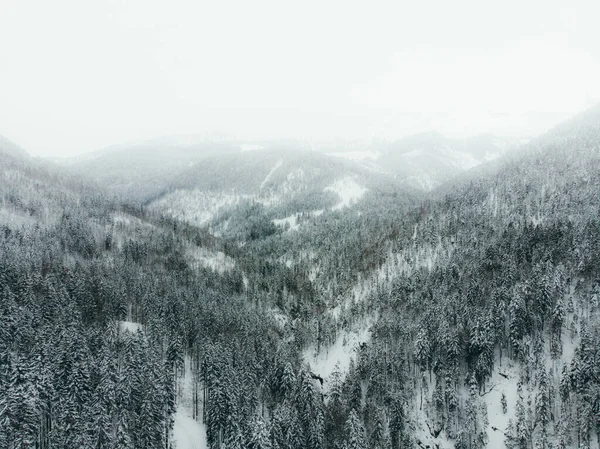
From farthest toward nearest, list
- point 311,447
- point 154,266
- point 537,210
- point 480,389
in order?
1. point 154,266
2. point 537,210
3. point 480,389
4. point 311,447

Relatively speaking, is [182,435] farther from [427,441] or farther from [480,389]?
[480,389]

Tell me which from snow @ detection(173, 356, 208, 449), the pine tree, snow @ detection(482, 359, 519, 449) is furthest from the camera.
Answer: snow @ detection(482, 359, 519, 449)

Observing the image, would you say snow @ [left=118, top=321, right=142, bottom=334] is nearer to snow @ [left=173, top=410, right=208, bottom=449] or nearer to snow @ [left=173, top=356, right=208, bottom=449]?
snow @ [left=173, top=356, right=208, bottom=449]

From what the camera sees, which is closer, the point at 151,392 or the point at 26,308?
the point at 151,392

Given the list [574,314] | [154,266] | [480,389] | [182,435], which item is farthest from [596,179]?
[154,266]

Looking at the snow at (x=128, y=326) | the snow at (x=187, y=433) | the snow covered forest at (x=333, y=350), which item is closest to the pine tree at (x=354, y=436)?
the snow covered forest at (x=333, y=350)

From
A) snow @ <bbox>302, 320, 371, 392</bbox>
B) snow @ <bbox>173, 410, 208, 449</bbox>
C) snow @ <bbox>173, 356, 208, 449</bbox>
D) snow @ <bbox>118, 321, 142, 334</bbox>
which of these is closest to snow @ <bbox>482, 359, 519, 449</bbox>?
snow @ <bbox>302, 320, 371, 392</bbox>

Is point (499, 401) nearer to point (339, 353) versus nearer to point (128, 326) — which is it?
point (339, 353)

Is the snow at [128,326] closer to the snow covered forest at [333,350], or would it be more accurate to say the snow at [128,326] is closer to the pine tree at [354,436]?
the snow covered forest at [333,350]

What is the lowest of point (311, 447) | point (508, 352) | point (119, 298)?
point (311, 447)
